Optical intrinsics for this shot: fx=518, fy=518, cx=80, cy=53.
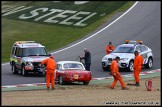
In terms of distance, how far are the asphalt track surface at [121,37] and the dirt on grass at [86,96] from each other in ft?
14.1

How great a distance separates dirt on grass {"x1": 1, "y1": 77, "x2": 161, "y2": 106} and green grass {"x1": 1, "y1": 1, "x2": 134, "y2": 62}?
18.9 metres

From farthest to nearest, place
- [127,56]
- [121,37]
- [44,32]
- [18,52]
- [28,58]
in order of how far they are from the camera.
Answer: [44,32] → [121,37] → [127,56] → [18,52] → [28,58]

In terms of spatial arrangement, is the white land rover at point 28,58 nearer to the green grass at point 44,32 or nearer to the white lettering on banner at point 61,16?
the green grass at point 44,32

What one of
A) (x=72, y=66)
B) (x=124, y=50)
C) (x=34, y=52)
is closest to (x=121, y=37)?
(x=124, y=50)

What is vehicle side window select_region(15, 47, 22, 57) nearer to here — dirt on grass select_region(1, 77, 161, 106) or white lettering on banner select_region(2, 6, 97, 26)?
dirt on grass select_region(1, 77, 161, 106)

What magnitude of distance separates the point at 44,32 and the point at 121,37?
28.6 ft

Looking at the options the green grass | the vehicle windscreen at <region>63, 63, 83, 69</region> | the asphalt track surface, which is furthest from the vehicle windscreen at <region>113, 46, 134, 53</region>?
the green grass

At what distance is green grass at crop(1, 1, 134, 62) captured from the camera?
45.2 metres

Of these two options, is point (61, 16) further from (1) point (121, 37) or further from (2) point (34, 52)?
(2) point (34, 52)

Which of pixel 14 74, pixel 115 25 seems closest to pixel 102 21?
pixel 115 25

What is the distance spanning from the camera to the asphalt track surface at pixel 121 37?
99.3 ft

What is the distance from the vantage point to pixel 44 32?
166 feet

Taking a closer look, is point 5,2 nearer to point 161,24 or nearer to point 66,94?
point 161,24

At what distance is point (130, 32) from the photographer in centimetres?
4738
